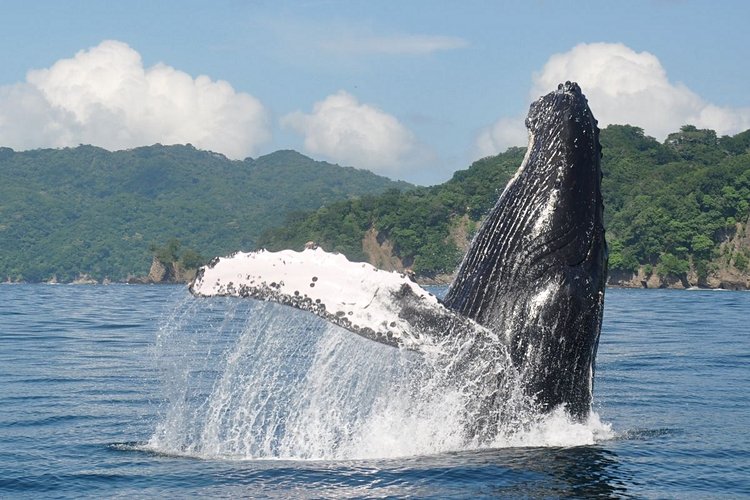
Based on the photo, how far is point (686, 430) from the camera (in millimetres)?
10492

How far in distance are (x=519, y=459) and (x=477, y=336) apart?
1.19 meters

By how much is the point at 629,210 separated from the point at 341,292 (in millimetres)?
104228

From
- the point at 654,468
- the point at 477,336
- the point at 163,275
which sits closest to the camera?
the point at 477,336

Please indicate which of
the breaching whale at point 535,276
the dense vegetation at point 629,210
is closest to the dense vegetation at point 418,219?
the dense vegetation at point 629,210

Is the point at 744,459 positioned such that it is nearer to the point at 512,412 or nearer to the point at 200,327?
the point at 512,412

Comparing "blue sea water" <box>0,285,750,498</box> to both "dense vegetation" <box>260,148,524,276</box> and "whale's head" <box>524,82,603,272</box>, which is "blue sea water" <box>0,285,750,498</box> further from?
"dense vegetation" <box>260,148,524,276</box>

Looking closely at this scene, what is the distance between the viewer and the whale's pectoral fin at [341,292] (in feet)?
23.5

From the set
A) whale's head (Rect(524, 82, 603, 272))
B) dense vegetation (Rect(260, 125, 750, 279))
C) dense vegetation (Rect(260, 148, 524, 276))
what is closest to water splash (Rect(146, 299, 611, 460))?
whale's head (Rect(524, 82, 603, 272))

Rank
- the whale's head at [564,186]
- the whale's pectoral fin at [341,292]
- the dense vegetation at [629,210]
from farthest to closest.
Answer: the dense vegetation at [629,210], the whale's head at [564,186], the whale's pectoral fin at [341,292]

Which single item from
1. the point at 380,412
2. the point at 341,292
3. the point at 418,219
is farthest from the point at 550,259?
the point at 418,219

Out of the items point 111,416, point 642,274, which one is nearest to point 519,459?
point 111,416

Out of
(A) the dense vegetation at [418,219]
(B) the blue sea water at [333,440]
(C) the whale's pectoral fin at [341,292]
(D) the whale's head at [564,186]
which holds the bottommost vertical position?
(B) the blue sea water at [333,440]

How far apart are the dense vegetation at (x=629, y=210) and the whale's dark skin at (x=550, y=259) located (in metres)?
80.4

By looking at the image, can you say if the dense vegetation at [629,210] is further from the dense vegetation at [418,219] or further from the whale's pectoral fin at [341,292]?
the whale's pectoral fin at [341,292]
